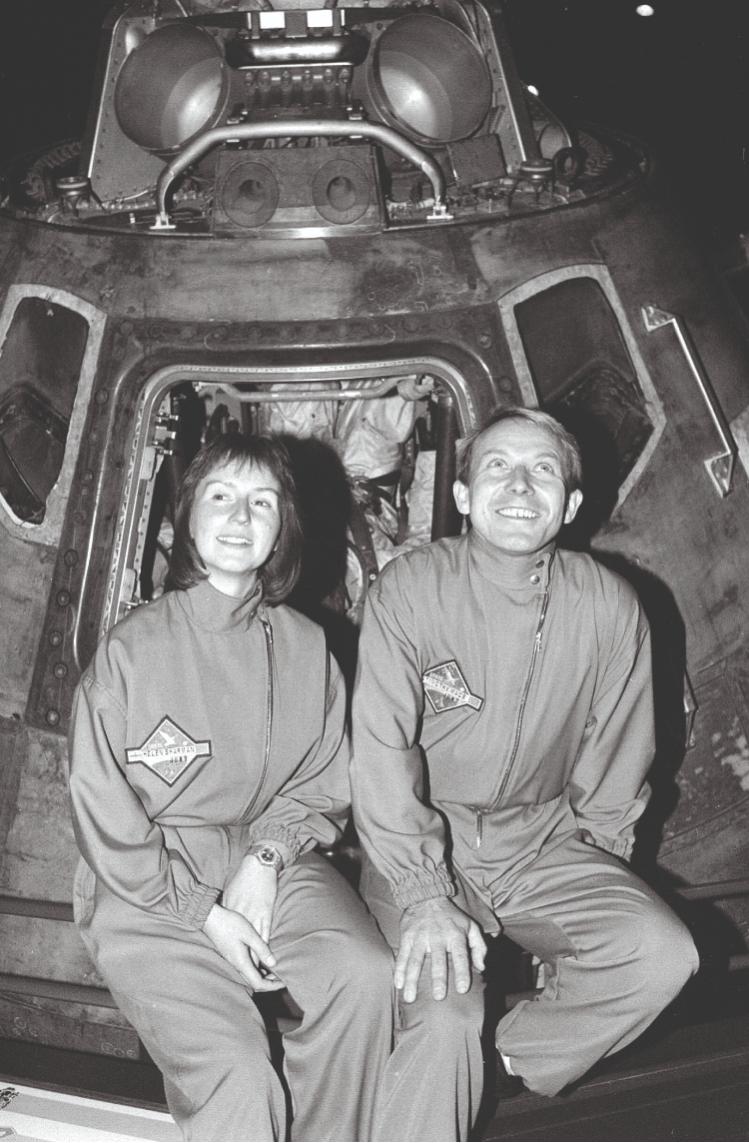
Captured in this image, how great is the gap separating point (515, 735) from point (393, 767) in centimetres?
28

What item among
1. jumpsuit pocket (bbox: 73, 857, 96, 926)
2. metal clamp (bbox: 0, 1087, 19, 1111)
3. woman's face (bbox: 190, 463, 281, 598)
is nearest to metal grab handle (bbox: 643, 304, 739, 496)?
woman's face (bbox: 190, 463, 281, 598)

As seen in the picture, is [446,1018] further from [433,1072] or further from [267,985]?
[267,985]

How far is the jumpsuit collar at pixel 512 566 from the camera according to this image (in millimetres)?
2461

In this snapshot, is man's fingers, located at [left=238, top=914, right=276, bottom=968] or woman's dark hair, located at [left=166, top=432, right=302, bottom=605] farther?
woman's dark hair, located at [left=166, top=432, right=302, bottom=605]

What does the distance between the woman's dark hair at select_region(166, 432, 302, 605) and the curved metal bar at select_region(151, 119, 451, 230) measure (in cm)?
93

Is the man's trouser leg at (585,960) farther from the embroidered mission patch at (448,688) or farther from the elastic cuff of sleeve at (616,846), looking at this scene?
the embroidered mission patch at (448,688)

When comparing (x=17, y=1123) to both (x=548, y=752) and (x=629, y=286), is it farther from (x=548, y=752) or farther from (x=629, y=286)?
(x=629, y=286)

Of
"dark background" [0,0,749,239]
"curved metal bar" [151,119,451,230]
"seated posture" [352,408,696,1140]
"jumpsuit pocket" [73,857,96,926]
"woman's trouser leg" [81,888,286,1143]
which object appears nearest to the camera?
"woman's trouser leg" [81,888,286,1143]

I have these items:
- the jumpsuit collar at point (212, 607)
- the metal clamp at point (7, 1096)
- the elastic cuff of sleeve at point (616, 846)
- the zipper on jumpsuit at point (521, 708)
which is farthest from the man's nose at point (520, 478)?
the metal clamp at point (7, 1096)

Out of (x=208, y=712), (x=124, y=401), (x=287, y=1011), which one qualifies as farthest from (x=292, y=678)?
(x=287, y=1011)

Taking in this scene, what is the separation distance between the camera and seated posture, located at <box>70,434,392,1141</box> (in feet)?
7.04

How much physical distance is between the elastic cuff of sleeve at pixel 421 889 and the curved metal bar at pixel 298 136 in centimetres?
173

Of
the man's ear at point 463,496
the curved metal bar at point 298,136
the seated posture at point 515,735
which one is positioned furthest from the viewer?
the curved metal bar at point 298,136

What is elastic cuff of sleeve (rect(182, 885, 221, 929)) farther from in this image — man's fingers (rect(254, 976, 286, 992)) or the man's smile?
the man's smile
